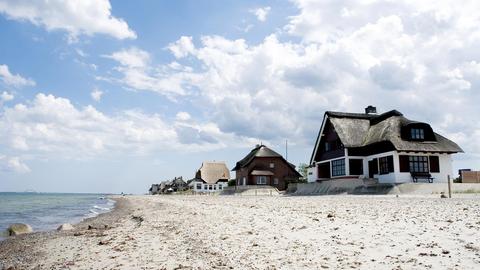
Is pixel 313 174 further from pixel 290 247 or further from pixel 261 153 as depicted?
pixel 290 247

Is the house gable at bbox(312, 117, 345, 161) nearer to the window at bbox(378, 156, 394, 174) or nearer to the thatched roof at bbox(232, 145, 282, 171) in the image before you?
the window at bbox(378, 156, 394, 174)

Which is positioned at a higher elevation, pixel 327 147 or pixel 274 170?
pixel 327 147

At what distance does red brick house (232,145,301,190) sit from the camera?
6638 centimetres

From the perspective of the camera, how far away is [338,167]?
42.4 metres

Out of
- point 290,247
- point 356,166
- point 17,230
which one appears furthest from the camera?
point 356,166

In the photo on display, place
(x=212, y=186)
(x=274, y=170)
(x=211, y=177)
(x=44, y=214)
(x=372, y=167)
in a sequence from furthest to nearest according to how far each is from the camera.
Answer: (x=211, y=177), (x=212, y=186), (x=274, y=170), (x=372, y=167), (x=44, y=214)

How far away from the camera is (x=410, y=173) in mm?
35375

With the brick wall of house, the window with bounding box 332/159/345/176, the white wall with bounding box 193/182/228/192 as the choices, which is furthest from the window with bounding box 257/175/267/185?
the white wall with bounding box 193/182/228/192

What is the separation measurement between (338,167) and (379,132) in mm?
5980

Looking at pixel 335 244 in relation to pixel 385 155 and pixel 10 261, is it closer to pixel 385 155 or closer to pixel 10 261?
pixel 10 261

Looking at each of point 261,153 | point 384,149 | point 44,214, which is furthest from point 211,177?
point 384,149

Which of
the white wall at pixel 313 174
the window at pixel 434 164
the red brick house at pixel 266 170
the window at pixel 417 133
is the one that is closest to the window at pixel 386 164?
the window at pixel 417 133

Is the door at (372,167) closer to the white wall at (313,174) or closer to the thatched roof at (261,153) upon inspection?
the white wall at (313,174)

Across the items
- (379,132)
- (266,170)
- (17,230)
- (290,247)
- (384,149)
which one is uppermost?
(379,132)
